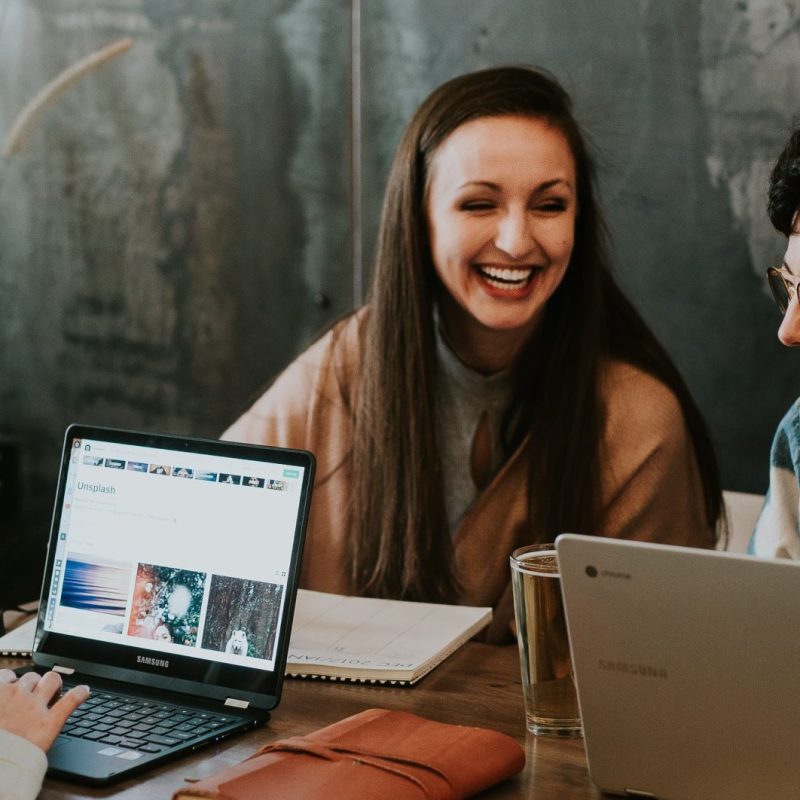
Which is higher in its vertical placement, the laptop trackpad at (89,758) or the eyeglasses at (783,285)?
the eyeglasses at (783,285)

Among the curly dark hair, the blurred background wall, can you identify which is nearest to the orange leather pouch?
the curly dark hair

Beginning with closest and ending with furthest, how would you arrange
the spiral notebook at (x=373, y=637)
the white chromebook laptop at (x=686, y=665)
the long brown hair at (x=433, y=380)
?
the white chromebook laptop at (x=686, y=665)
the spiral notebook at (x=373, y=637)
the long brown hair at (x=433, y=380)

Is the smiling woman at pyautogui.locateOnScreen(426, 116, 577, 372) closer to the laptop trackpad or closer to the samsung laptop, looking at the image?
the samsung laptop

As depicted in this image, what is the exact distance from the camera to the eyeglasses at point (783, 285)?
1.29 m

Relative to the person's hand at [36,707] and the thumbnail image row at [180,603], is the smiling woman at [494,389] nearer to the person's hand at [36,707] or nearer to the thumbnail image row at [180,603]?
the thumbnail image row at [180,603]

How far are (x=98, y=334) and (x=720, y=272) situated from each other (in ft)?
5.92

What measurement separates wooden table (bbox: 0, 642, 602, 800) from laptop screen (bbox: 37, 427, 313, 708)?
79 mm

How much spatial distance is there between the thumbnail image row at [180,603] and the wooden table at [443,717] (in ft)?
0.29

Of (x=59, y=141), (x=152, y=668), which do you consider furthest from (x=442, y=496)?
(x=59, y=141)

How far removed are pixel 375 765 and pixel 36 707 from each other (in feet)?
1.04

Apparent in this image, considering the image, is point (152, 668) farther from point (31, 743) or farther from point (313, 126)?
point (313, 126)

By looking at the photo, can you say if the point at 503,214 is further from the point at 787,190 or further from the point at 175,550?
the point at 175,550

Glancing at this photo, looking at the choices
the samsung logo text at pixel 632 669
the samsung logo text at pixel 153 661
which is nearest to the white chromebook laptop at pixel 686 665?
the samsung logo text at pixel 632 669

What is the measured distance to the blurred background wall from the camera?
2.35m
